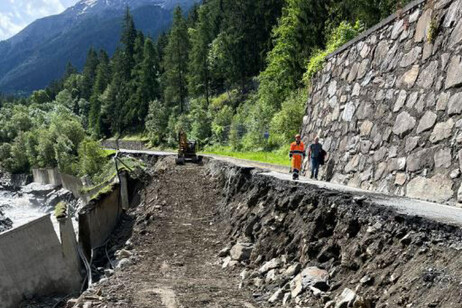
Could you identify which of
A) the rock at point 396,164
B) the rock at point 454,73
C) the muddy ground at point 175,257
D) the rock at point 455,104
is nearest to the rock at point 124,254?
the muddy ground at point 175,257

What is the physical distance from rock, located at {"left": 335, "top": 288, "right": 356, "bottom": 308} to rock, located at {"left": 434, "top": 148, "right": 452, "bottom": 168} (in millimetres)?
3530

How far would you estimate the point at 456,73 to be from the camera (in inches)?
308

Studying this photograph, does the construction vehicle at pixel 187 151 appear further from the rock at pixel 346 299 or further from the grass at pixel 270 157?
the rock at pixel 346 299

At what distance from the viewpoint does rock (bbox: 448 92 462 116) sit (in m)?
7.59

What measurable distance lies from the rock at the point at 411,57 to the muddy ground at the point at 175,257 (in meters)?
6.00

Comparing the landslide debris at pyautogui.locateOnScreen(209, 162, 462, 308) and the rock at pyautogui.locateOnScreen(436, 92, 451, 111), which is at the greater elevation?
the rock at pyautogui.locateOnScreen(436, 92, 451, 111)

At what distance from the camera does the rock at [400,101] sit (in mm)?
9500

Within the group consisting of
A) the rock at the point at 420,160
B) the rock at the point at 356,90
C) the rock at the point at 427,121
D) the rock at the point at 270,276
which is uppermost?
the rock at the point at 356,90

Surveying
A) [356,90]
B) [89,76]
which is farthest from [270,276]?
[89,76]

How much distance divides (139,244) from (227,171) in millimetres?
5913

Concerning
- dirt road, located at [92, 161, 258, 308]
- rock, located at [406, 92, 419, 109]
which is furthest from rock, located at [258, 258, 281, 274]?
rock, located at [406, 92, 419, 109]

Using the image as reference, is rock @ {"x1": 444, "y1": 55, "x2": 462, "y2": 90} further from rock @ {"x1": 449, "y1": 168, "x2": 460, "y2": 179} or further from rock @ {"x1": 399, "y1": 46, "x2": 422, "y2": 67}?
rock @ {"x1": 449, "y1": 168, "x2": 460, "y2": 179}

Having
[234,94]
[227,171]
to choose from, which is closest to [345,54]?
[227,171]

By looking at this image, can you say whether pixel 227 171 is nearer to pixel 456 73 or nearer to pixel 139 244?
pixel 139 244
